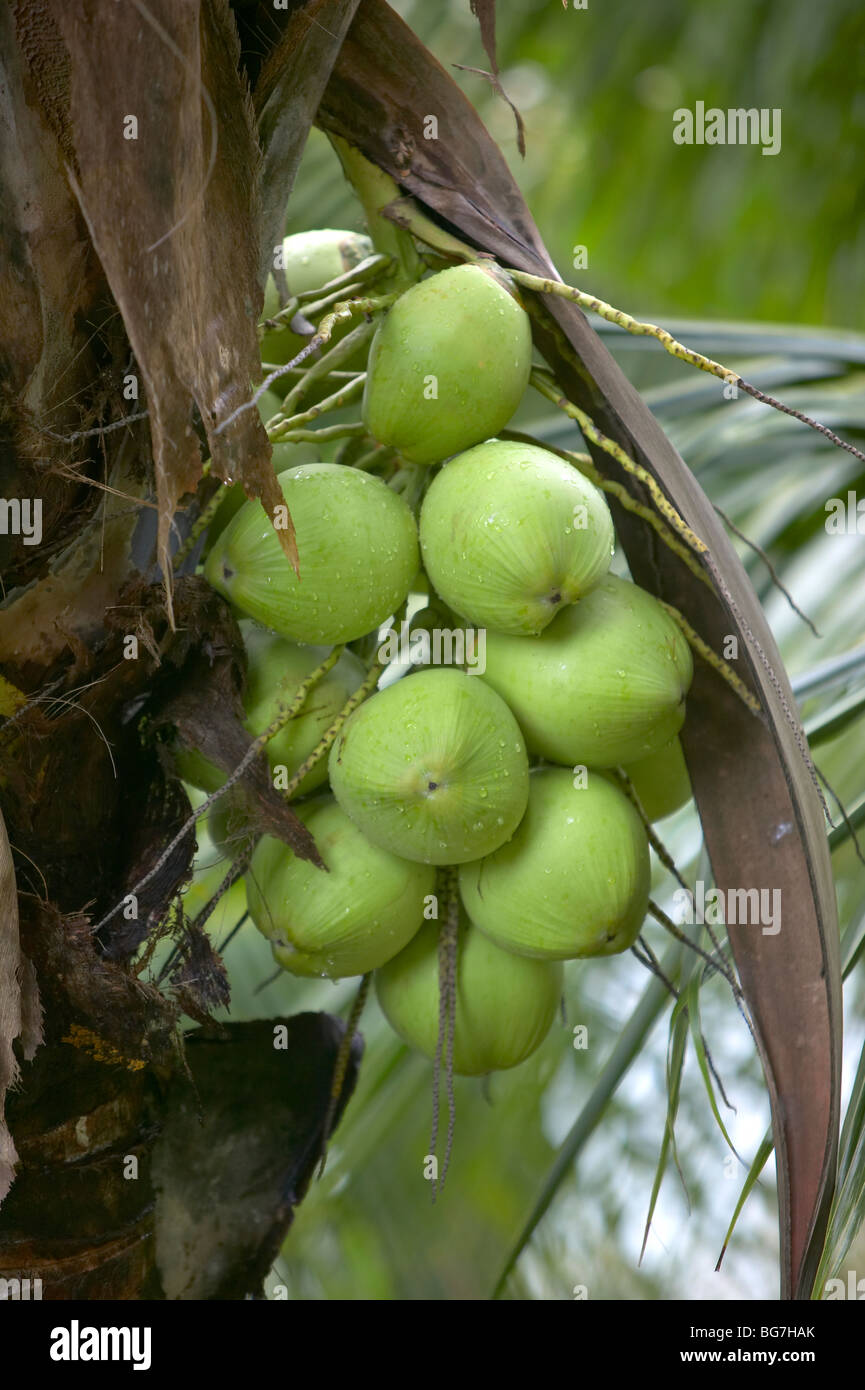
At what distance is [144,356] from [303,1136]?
608 millimetres

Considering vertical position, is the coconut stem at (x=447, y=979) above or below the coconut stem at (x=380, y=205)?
below

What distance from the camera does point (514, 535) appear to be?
2.02 feet

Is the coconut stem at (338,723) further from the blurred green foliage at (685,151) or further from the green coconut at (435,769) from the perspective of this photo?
the blurred green foliage at (685,151)

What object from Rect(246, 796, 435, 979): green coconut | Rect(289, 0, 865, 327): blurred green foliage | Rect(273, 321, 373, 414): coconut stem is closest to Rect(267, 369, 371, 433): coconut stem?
Rect(273, 321, 373, 414): coconut stem

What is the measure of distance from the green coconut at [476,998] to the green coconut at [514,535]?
231 millimetres

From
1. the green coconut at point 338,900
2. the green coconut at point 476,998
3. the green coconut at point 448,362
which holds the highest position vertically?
the green coconut at point 448,362

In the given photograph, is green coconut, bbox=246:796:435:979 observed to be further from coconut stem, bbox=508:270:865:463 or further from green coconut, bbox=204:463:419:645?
coconut stem, bbox=508:270:865:463

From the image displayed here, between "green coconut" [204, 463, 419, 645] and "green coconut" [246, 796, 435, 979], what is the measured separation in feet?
0.43

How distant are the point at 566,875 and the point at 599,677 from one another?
121mm

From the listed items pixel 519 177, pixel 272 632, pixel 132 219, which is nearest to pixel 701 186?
pixel 519 177

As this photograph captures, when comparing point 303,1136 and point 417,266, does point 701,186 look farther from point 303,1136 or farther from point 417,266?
point 303,1136

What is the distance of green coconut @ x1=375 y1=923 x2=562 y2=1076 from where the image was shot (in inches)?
29.1

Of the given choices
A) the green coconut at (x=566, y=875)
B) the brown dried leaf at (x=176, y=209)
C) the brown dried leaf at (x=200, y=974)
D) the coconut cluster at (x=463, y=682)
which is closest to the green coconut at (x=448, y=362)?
the coconut cluster at (x=463, y=682)

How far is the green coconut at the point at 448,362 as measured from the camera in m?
0.63
